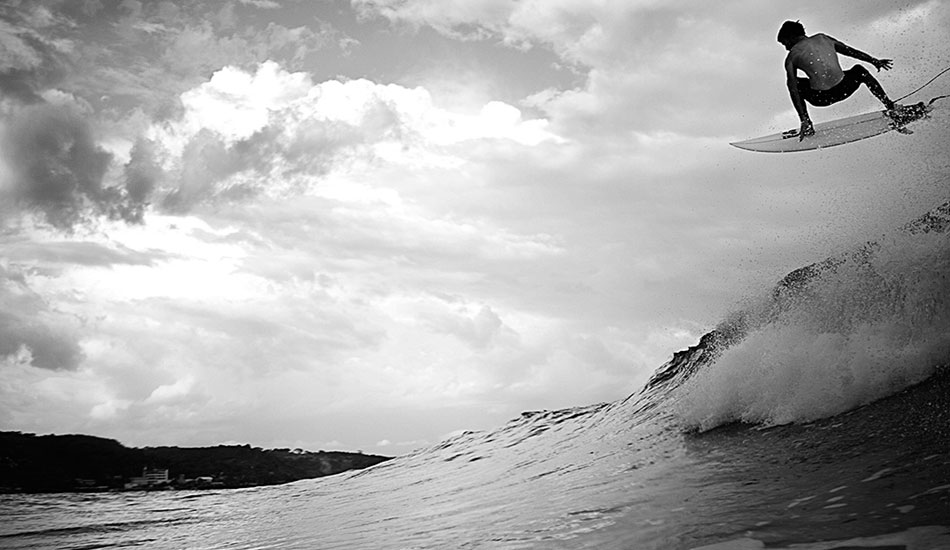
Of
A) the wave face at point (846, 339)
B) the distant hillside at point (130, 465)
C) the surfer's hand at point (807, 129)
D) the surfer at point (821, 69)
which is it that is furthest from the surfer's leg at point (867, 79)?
the distant hillside at point (130, 465)

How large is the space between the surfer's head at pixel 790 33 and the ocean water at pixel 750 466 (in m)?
Answer: 2.25

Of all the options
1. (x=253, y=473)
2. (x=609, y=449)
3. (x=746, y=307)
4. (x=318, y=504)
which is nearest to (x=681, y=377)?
(x=746, y=307)

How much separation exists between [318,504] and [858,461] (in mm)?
8640

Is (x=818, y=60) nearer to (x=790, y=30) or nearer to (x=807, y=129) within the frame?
(x=790, y=30)

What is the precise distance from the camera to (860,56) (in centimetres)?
718

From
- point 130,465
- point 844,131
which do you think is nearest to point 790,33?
point 844,131

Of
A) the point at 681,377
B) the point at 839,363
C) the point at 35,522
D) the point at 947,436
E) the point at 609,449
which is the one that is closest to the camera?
the point at 947,436

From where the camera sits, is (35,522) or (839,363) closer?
(839,363)

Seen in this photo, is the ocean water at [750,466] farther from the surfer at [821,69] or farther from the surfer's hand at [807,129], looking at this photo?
the surfer at [821,69]

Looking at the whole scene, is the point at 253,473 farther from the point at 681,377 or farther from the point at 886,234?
the point at 886,234

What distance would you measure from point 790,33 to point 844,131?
1.39m

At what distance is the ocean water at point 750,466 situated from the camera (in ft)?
10.7

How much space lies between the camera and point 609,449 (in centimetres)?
820

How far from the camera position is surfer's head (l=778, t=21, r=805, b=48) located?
23.3 feet
